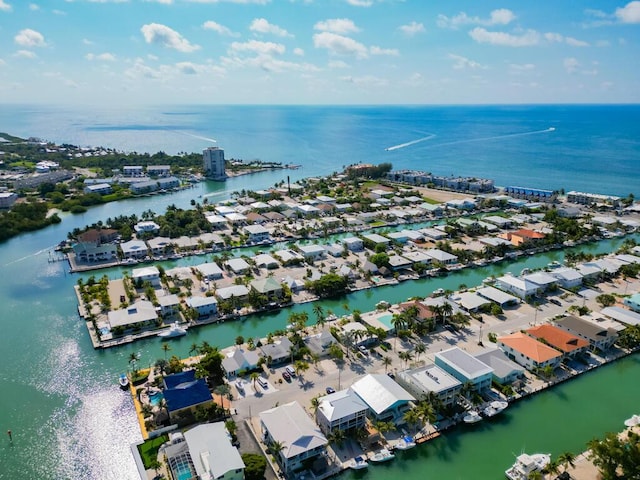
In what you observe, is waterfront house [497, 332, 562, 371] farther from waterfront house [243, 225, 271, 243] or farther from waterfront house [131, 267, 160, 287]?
waterfront house [243, 225, 271, 243]

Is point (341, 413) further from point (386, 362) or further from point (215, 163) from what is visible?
point (215, 163)

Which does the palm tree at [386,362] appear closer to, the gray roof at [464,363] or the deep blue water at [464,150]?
the gray roof at [464,363]

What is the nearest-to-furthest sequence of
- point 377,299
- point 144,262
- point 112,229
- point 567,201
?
point 377,299
point 144,262
point 112,229
point 567,201

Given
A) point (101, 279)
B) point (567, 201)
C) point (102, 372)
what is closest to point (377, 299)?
point (102, 372)

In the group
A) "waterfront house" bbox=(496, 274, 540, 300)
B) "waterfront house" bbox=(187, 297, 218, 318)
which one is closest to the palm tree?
"waterfront house" bbox=(187, 297, 218, 318)

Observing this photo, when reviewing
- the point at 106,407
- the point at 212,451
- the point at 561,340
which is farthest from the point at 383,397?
the point at 106,407

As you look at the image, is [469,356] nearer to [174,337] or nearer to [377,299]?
[377,299]

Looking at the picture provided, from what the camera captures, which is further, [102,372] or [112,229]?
[112,229]

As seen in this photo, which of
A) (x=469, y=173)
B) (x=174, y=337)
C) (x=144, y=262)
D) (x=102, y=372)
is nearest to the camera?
(x=102, y=372)
